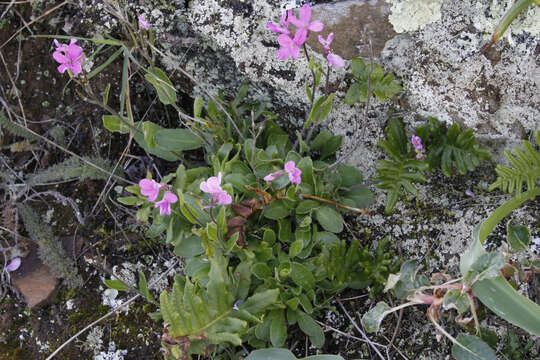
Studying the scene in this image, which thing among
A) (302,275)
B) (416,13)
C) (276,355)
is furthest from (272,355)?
(416,13)

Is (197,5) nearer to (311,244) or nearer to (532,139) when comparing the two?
(311,244)

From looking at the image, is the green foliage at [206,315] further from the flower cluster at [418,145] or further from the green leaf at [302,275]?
the flower cluster at [418,145]

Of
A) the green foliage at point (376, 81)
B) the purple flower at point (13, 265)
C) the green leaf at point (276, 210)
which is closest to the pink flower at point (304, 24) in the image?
the green foliage at point (376, 81)

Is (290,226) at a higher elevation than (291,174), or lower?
lower

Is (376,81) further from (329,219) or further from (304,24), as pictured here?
(329,219)

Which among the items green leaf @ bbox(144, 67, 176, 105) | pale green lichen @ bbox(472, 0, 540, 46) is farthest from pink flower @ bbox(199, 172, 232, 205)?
pale green lichen @ bbox(472, 0, 540, 46)
